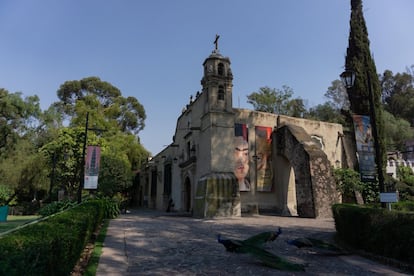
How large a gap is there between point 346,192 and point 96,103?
24.9 meters

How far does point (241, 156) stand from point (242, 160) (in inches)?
10.3

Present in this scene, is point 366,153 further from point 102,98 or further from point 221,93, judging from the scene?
point 102,98

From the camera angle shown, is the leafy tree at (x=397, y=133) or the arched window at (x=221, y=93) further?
the leafy tree at (x=397, y=133)

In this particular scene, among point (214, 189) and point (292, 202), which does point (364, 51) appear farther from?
point (214, 189)

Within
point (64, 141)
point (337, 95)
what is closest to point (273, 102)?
point (337, 95)

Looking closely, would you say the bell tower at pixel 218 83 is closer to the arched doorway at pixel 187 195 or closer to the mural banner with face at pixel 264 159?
the mural banner with face at pixel 264 159

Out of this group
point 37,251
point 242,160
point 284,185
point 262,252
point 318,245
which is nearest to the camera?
point 37,251

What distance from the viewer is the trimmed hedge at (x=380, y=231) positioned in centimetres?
529

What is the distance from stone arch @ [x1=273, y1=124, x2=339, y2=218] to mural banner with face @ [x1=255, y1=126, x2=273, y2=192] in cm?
268

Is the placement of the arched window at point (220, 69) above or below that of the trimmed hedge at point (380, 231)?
above

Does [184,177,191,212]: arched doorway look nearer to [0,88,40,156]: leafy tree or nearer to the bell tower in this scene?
the bell tower

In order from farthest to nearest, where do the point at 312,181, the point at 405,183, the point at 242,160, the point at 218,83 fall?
the point at 405,183
the point at 242,160
the point at 218,83
the point at 312,181

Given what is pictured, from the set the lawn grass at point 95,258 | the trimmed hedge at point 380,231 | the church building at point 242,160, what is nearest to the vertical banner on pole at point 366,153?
the church building at point 242,160

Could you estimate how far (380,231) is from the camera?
231 inches
